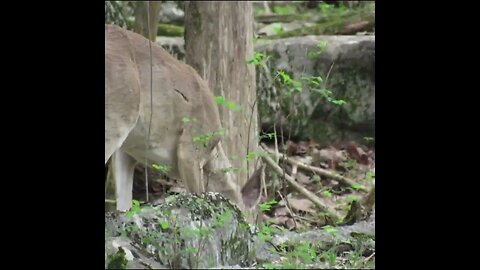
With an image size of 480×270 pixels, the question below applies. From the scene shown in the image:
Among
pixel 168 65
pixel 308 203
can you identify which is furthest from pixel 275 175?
pixel 168 65

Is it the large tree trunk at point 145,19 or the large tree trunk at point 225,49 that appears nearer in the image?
the large tree trunk at point 225,49

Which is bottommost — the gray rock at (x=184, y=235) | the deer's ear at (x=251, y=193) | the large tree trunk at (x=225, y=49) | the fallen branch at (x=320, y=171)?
the fallen branch at (x=320, y=171)

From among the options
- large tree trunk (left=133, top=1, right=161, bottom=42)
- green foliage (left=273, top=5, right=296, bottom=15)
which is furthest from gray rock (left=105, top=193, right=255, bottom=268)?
green foliage (left=273, top=5, right=296, bottom=15)

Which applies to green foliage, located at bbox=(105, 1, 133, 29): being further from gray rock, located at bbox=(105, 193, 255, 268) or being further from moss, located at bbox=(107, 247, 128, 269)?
moss, located at bbox=(107, 247, 128, 269)

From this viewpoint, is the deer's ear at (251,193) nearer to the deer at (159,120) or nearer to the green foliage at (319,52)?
the deer at (159,120)

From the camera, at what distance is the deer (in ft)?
17.1

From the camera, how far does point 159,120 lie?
604 cm

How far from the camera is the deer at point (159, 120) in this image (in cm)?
521

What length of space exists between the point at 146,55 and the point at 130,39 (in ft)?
0.53

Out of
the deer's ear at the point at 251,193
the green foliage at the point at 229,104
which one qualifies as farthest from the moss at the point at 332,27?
the green foliage at the point at 229,104

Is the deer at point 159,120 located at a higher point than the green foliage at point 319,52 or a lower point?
lower

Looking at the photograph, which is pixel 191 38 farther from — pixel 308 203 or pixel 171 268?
pixel 171 268

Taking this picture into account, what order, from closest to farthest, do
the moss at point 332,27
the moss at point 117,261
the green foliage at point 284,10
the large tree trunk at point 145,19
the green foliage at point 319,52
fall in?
the moss at point 117,261, the green foliage at point 319,52, the large tree trunk at point 145,19, the moss at point 332,27, the green foliage at point 284,10
